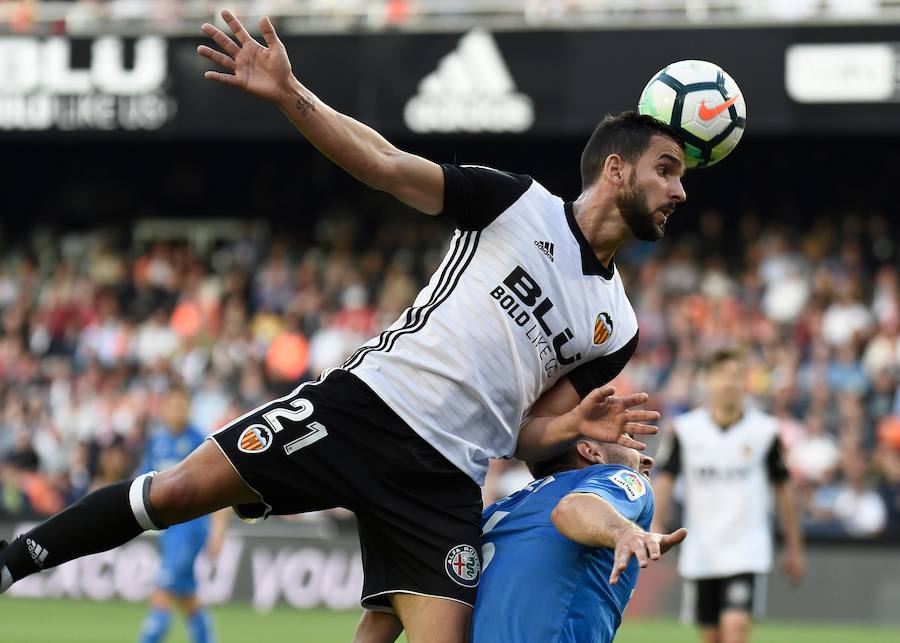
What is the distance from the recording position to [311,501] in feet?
17.6

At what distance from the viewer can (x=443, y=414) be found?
5.31 metres

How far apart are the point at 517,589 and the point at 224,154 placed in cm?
1831

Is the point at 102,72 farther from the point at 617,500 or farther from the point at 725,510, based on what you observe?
the point at 617,500

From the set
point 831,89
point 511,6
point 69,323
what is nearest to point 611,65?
point 511,6

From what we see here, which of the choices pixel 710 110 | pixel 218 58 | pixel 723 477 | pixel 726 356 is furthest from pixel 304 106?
pixel 723 477

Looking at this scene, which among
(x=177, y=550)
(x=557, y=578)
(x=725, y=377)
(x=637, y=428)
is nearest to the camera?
(x=557, y=578)

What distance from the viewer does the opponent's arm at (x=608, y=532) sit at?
417 cm

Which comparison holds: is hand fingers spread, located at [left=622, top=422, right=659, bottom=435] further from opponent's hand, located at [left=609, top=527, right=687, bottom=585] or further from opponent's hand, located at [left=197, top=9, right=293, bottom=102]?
opponent's hand, located at [left=197, top=9, right=293, bottom=102]

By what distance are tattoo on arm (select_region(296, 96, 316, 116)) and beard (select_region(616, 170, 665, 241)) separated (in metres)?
1.17

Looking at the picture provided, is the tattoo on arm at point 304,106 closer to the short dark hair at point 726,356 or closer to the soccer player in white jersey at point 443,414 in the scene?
the soccer player in white jersey at point 443,414

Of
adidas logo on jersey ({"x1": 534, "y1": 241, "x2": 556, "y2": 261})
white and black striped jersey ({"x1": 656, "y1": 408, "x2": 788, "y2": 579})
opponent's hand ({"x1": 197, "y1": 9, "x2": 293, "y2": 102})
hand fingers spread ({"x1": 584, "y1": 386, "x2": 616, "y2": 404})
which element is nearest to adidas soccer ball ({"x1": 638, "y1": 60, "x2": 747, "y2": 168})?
adidas logo on jersey ({"x1": 534, "y1": 241, "x2": 556, "y2": 261})

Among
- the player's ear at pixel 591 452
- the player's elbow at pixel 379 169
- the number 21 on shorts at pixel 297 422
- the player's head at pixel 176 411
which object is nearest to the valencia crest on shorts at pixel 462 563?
the player's ear at pixel 591 452

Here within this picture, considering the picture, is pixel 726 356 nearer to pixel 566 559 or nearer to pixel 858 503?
pixel 566 559

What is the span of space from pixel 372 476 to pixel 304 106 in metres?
1.31
